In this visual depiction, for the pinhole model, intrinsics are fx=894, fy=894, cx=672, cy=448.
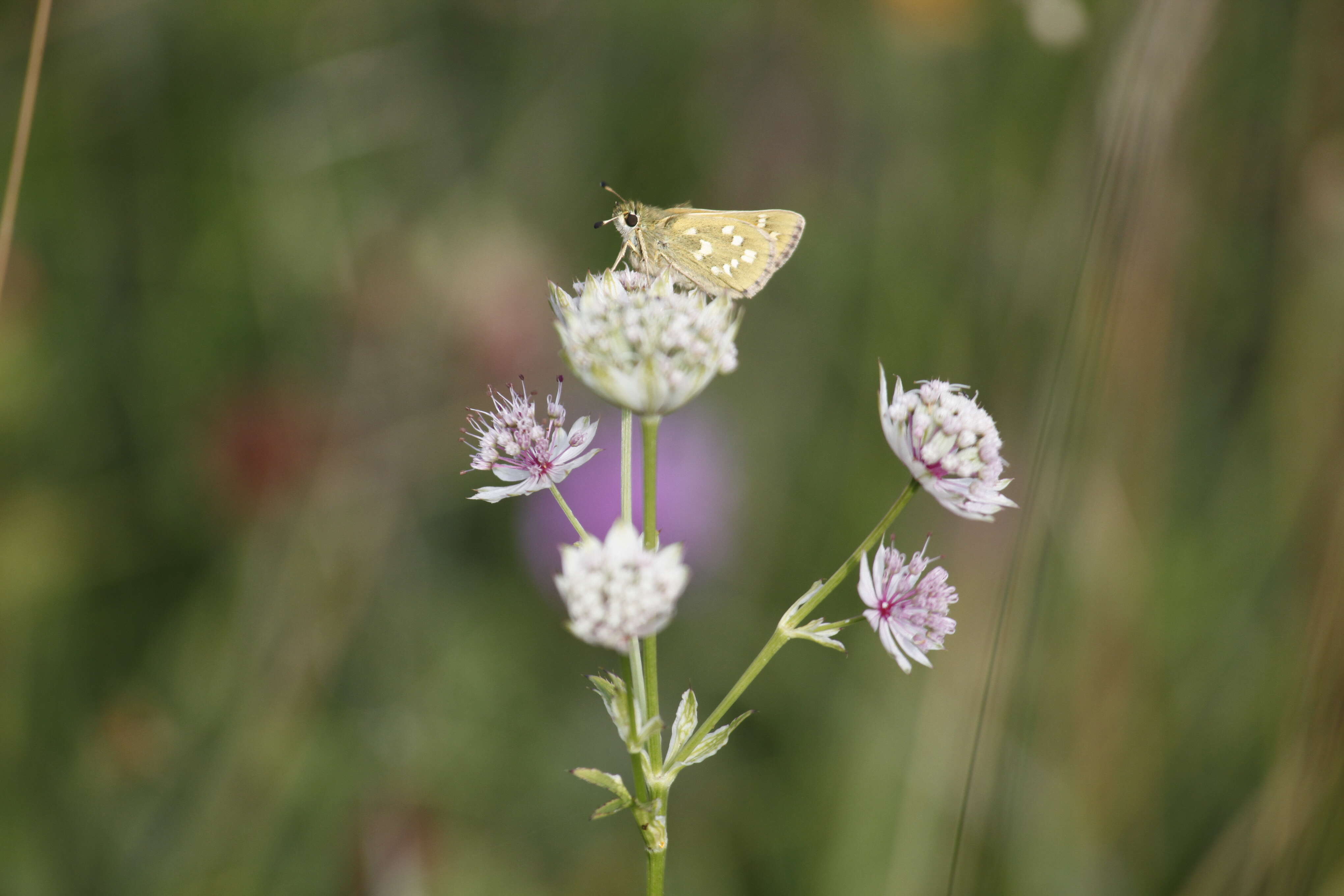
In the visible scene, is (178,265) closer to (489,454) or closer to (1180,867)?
(489,454)

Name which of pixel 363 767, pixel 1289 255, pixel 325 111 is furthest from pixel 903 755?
pixel 325 111

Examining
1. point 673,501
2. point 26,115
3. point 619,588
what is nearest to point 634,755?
point 619,588

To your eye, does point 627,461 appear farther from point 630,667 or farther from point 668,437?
point 668,437

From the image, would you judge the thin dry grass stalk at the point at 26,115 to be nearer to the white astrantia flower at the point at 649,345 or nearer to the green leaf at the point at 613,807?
the white astrantia flower at the point at 649,345

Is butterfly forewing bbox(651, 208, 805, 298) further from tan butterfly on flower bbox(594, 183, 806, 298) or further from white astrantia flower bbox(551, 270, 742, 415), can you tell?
white astrantia flower bbox(551, 270, 742, 415)

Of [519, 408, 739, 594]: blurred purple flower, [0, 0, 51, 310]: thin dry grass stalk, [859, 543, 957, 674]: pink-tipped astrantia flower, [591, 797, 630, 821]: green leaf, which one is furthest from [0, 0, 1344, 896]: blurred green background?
[0, 0, 51, 310]: thin dry grass stalk

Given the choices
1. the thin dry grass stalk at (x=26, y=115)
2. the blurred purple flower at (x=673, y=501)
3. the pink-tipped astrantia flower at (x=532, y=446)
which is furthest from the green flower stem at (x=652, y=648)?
the blurred purple flower at (x=673, y=501)
